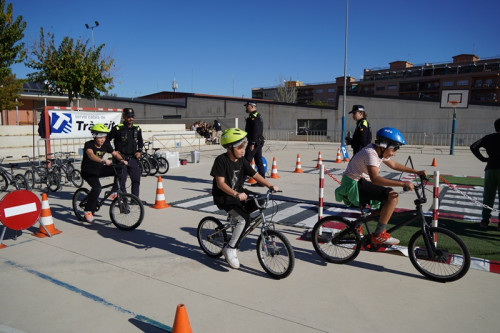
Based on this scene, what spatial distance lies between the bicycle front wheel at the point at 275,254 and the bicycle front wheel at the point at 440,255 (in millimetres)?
1522

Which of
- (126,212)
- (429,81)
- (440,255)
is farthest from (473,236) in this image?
(429,81)

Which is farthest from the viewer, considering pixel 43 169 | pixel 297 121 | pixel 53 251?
pixel 297 121

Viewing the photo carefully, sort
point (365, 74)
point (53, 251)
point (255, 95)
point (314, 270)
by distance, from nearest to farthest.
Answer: point (314, 270) → point (53, 251) → point (365, 74) → point (255, 95)

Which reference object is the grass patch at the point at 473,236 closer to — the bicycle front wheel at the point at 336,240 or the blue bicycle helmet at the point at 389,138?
the bicycle front wheel at the point at 336,240

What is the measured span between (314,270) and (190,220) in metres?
3.17

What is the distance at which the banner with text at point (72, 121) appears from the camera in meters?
12.5

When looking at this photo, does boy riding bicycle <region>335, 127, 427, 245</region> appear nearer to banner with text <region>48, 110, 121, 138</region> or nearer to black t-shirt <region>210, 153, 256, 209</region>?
black t-shirt <region>210, 153, 256, 209</region>

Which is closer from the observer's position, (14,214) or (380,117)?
(14,214)

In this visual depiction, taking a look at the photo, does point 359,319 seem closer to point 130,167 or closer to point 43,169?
point 130,167

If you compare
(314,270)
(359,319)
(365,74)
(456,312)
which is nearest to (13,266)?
(314,270)

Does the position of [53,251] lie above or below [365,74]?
below

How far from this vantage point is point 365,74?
87500 mm

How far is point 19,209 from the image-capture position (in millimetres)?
5637

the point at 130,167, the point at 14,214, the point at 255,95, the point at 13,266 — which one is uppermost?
the point at 255,95
